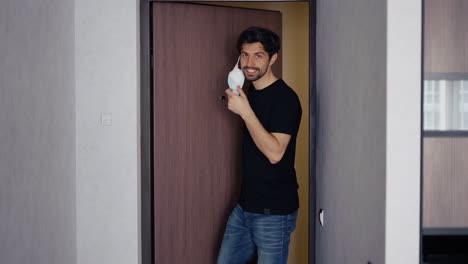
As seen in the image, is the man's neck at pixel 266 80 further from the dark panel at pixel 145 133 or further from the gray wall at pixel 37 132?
the gray wall at pixel 37 132

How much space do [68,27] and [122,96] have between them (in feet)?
1.38

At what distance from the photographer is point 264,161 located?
1.86 m

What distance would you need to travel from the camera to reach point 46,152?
1.77 metres

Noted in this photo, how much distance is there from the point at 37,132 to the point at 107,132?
1.52 ft

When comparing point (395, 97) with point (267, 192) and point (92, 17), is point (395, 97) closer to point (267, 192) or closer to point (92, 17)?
point (267, 192)

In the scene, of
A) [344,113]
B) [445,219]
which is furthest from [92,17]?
[445,219]

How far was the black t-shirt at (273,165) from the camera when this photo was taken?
5.90 ft

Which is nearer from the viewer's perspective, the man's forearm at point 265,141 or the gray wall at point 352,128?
the gray wall at point 352,128

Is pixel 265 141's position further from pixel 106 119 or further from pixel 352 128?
pixel 106 119

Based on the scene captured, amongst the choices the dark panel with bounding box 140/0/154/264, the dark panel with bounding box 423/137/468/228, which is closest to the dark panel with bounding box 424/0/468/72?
the dark panel with bounding box 423/137/468/228

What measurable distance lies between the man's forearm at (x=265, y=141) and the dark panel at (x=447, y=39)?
0.76 metres

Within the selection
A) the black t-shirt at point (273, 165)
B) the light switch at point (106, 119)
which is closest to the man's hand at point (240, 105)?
the black t-shirt at point (273, 165)

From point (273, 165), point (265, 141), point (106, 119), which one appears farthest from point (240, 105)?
point (106, 119)

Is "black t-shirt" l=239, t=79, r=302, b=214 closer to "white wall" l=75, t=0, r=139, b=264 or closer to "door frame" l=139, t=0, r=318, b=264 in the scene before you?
"door frame" l=139, t=0, r=318, b=264
